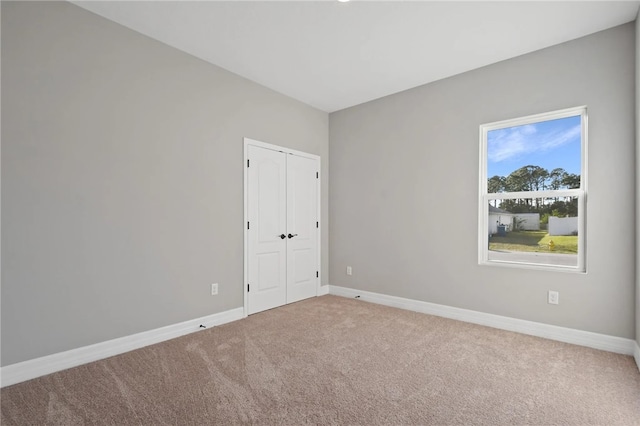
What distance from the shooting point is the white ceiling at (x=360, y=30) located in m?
2.50

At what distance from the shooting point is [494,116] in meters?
3.40

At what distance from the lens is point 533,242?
128 inches

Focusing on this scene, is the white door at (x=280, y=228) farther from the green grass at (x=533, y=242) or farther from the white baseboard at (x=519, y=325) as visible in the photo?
the green grass at (x=533, y=242)

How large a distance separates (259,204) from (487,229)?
2.74m

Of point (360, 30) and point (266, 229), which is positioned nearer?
point (360, 30)

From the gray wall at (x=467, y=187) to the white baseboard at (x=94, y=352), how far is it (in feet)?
7.50

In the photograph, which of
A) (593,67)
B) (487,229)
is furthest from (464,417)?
(593,67)

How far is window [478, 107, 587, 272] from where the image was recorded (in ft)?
9.78

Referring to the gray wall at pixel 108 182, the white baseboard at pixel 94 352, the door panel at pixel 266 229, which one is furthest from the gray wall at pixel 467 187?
the white baseboard at pixel 94 352

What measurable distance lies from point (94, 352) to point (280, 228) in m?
2.32

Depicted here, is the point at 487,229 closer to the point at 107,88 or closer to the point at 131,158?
the point at 131,158

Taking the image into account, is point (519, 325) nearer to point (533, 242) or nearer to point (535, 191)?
point (533, 242)

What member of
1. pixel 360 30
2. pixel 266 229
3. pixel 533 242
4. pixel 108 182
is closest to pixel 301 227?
pixel 266 229

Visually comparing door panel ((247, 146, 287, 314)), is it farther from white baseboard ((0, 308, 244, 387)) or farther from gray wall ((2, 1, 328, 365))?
white baseboard ((0, 308, 244, 387))
